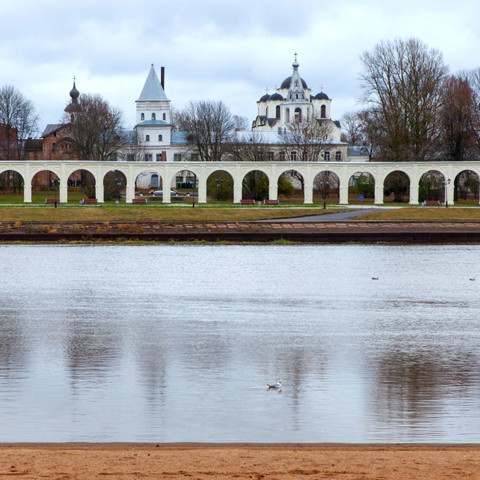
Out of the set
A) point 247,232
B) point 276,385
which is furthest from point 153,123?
point 276,385

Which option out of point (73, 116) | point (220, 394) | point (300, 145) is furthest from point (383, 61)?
point (220, 394)

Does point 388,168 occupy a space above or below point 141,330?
above

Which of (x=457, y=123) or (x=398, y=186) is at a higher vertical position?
(x=457, y=123)

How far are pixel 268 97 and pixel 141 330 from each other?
143911 millimetres

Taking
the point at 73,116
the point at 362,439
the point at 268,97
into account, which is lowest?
the point at 362,439

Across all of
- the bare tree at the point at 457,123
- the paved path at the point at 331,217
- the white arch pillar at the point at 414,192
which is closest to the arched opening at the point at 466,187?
the bare tree at the point at 457,123

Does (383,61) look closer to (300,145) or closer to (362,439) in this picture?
(300,145)

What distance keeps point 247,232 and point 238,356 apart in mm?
28422

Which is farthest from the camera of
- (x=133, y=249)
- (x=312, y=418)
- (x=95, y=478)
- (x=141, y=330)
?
(x=133, y=249)

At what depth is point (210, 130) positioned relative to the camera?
105375 mm

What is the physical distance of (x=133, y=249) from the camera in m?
35.4

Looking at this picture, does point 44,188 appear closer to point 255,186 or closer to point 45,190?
point 45,190

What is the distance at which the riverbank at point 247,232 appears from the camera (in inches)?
1540

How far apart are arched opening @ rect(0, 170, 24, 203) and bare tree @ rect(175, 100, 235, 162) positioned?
2310 centimetres
